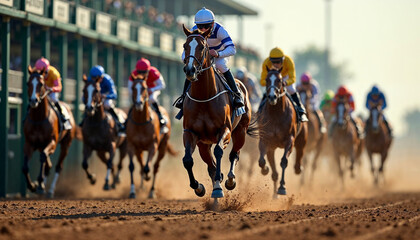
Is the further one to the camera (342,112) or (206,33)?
(342,112)

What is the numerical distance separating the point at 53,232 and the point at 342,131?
15.6m

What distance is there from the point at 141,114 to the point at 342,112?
7163mm

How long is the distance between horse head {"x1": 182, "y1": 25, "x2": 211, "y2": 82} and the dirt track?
1762mm

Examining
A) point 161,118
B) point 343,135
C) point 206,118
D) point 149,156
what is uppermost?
point 161,118

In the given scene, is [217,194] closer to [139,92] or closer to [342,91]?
[139,92]

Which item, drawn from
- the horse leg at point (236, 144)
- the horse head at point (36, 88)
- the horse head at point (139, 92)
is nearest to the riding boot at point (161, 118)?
the horse head at point (139, 92)

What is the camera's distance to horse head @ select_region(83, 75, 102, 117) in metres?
16.9

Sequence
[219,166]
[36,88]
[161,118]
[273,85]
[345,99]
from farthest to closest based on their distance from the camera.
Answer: [345,99] → [161,118] → [36,88] → [273,85] → [219,166]

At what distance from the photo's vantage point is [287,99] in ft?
49.9

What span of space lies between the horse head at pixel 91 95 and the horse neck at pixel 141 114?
2.48ft

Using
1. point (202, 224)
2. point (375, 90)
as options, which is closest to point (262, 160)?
point (202, 224)

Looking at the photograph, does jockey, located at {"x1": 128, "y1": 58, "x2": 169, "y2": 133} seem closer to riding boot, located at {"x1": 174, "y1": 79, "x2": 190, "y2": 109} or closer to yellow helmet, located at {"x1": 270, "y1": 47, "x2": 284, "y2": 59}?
yellow helmet, located at {"x1": 270, "y1": 47, "x2": 284, "y2": 59}

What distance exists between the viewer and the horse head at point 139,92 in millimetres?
16578

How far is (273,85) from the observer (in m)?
14.4
